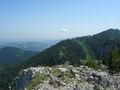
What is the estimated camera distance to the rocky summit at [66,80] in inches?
1358

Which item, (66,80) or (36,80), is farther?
(66,80)

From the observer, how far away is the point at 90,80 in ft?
129

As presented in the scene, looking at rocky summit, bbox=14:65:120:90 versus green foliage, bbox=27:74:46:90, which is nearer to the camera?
rocky summit, bbox=14:65:120:90

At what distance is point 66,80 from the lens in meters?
37.4

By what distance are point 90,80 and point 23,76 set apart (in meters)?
14.5

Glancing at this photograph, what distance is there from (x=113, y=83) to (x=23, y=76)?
758 inches

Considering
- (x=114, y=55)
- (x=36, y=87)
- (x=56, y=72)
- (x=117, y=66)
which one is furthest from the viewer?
(x=114, y=55)

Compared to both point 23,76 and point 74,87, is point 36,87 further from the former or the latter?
point 23,76

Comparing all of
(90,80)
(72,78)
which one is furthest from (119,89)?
(72,78)

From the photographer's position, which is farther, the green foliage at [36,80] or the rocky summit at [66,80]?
the green foliage at [36,80]

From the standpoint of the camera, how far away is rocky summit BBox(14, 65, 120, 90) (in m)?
34.5

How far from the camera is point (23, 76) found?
4247cm

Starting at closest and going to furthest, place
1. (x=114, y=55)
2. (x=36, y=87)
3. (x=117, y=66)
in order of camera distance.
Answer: (x=36, y=87)
(x=117, y=66)
(x=114, y=55)

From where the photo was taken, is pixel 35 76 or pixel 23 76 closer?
pixel 35 76
